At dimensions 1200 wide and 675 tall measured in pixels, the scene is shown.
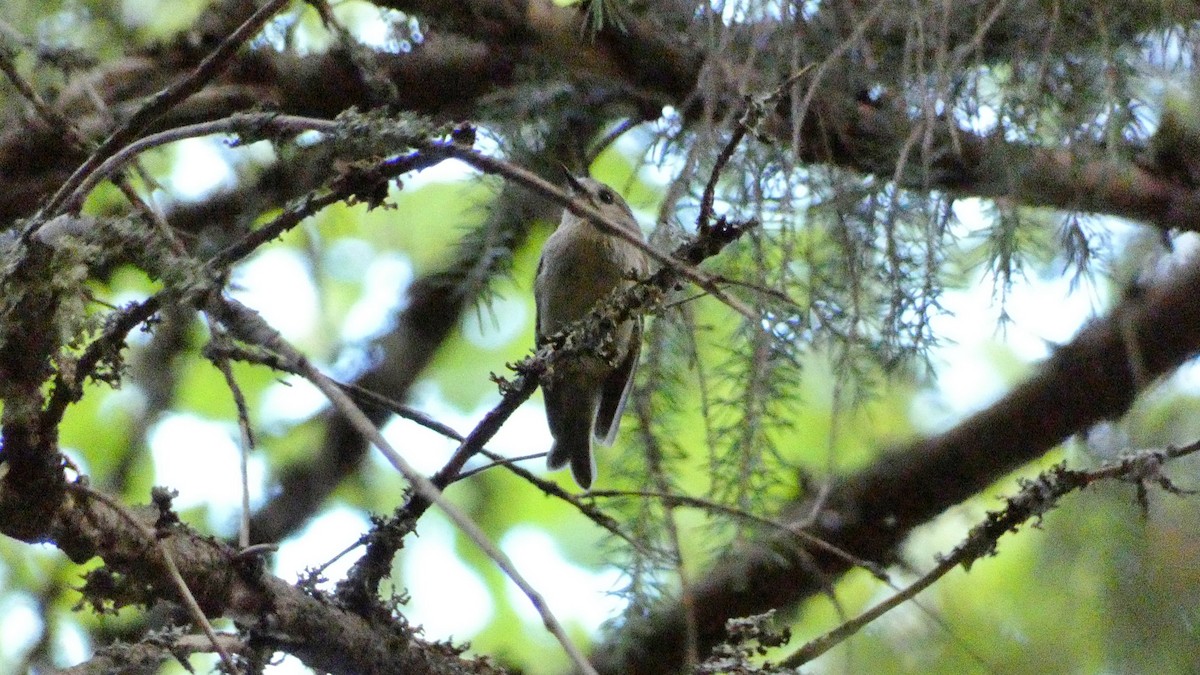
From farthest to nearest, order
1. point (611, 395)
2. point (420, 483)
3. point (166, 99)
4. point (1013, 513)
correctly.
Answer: point (611, 395)
point (1013, 513)
point (166, 99)
point (420, 483)

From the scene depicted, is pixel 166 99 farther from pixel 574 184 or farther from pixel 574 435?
pixel 574 435

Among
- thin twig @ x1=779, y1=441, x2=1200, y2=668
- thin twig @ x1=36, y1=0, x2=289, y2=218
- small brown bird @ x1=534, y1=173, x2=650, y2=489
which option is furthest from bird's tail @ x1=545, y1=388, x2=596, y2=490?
→ thin twig @ x1=36, y1=0, x2=289, y2=218

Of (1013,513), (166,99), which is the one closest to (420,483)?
(166,99)

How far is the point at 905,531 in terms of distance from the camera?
275 centimetres

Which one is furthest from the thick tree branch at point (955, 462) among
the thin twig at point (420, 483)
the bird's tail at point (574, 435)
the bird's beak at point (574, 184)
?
the thin twig at point (420, 483)

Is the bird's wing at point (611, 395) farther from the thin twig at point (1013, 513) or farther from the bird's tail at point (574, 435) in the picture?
the thin twig at point (1013, 513)

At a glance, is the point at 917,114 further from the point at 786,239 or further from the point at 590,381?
the point at 590,381

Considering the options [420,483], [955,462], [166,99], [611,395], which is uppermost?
[611,395]

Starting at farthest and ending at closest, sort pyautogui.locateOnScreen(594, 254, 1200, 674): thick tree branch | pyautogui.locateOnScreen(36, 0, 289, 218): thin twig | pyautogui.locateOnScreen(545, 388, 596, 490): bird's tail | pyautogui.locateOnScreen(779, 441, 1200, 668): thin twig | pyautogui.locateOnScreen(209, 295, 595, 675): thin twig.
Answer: pyautogui.locateOnScreen(545, 388, 596, 490): bird's tail → pyautogui.locateOnScreen(594, 254, 1200, 674): thick tree branch → pyautogui.locateOnScreen(779, 441, 1200, 668): thin twig → pyautogui.locateOnScreen(36, 0, 289, 218): thin twig → pyautogui.locateOnScreen(209, 295, 595, 675): thin twig

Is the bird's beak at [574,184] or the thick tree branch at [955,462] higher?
the bird's beak at [574,184]

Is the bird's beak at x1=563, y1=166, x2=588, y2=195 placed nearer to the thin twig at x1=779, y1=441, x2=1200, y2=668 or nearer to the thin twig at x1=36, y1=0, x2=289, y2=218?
the thin twig at x1=779, y1=441, x2=1200, y2=668

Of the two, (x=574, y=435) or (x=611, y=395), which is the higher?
(x=611, y=395)

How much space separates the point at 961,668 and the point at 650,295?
1646mm

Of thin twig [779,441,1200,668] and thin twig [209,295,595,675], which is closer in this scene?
thin twig [209,295,595,675]
